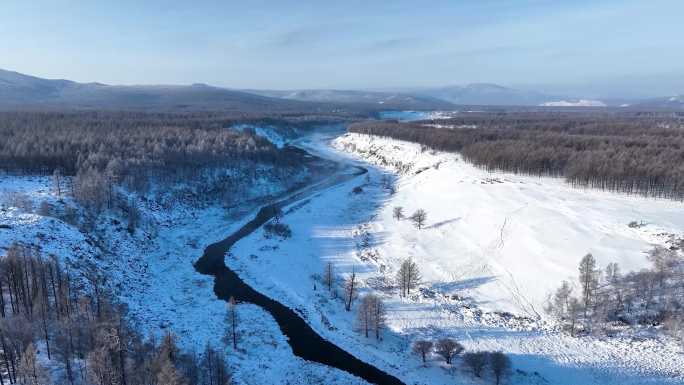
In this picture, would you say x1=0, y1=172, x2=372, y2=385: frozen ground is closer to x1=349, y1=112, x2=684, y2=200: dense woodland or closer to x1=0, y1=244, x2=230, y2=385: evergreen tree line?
x1=0, y1=244, x2=230, y2=385: evergreen tree line

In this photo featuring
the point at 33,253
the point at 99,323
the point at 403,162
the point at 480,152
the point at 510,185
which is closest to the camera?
the point at 99,323

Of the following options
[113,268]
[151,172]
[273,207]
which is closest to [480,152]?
[273,207]

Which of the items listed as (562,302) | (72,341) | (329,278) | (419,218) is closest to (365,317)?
(329,278)

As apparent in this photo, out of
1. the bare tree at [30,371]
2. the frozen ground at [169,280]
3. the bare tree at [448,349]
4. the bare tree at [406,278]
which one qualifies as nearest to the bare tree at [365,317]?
the frozen ground at [169,280]

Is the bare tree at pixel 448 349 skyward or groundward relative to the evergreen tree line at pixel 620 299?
groundward

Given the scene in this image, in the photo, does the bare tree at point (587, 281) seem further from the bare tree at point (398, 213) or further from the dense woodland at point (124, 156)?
the dense woodland at point (124, 156)

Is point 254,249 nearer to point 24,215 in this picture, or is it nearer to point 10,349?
point 24,215

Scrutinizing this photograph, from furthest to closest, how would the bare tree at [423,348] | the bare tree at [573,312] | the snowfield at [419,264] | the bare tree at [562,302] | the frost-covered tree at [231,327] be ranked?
the bare tree at [562,302] → the bare tree at [573,312] → the frost-covered tree at [231,327] → the bare tree at [423,348] → the snowfield at [419,264]
